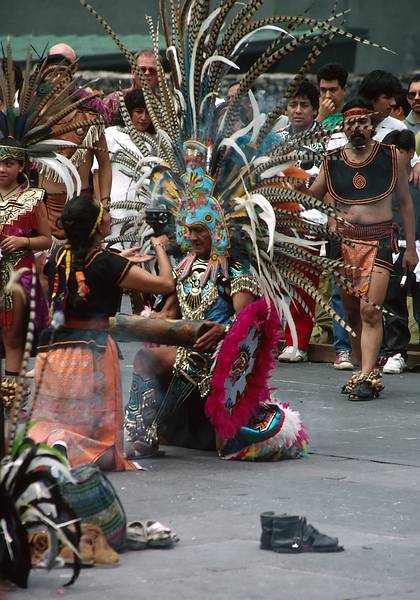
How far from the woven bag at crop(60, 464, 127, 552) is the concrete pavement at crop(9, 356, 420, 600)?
0.13 metres

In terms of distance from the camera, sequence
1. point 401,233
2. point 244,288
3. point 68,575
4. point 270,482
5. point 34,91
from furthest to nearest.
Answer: point 401,233, point 34,91, point 244,288, point 270,482, point 68,575

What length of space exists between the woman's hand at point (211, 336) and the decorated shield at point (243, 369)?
0.04 meters

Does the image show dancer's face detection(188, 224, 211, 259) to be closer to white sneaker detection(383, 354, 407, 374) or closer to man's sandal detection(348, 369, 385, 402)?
man's sandal detection(348, 369, 385, 402)

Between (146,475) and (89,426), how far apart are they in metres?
0.37

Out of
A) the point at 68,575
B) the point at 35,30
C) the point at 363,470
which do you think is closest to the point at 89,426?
the point at 363,470

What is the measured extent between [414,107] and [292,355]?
2295 millimetres

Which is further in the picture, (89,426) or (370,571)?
(89,426)

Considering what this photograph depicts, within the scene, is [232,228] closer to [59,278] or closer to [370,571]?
[59,278]

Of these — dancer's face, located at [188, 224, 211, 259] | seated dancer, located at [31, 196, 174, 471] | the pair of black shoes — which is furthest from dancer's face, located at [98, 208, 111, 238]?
the pair of black shoes

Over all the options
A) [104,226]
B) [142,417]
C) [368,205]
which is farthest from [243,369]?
[368,205]

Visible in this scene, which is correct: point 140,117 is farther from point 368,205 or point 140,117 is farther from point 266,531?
point 266,531

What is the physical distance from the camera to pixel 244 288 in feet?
25.0

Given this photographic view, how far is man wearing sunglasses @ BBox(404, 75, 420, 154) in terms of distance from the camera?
11789 millimetres

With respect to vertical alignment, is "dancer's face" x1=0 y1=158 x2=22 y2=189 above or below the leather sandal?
above
